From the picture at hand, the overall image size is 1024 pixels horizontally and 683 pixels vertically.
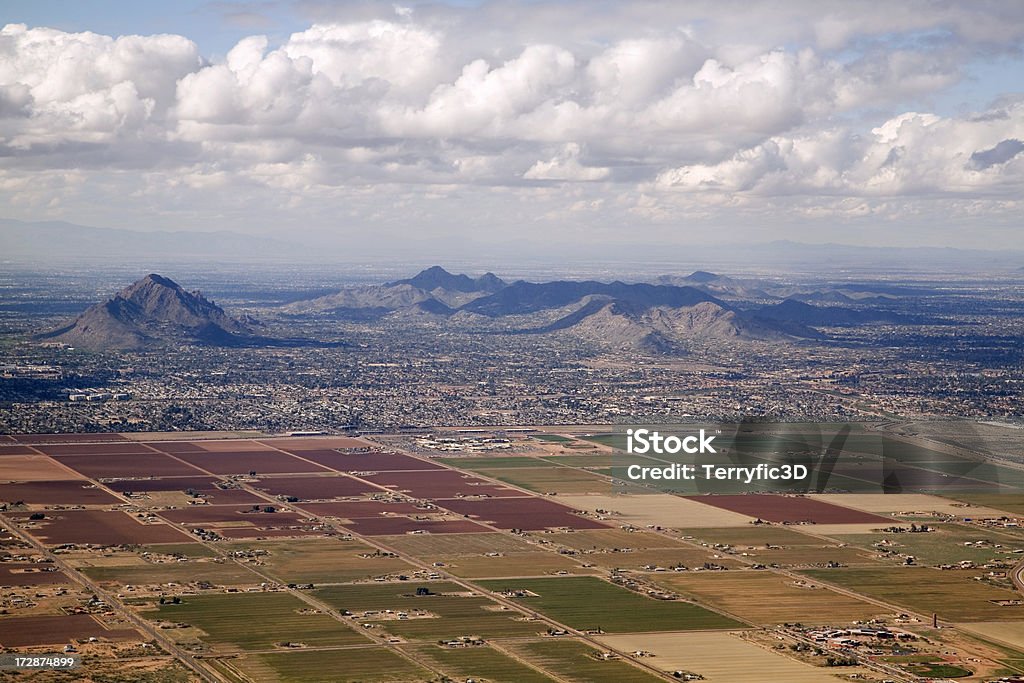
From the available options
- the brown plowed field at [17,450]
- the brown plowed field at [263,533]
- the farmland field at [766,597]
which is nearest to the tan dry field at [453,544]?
the brown plowed field at [263,533]

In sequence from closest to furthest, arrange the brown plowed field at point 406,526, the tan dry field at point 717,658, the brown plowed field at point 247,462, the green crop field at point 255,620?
the tan dry field at point 717,658 < the green crop field at point 255,620 < the brown plowed field at point 406,526 < the brown plowed field at point 247,462

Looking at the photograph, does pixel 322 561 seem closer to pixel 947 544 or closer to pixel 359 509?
pixel 359 509

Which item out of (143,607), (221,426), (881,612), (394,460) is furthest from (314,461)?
(881,612)

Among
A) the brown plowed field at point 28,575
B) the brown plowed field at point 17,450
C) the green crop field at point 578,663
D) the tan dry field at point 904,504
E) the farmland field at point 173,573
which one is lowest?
the green crop field at point 578,663

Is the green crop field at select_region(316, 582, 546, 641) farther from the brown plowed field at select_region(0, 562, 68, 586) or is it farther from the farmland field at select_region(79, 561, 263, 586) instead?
the brown plowed field at select_region(0, 562, 68, 586)

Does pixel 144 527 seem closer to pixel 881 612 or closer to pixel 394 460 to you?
pixel 394 460

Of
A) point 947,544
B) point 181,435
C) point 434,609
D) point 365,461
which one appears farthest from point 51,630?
point 181,435

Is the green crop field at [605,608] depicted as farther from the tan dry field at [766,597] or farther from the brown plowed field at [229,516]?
the brown plowed field at [229,516]
